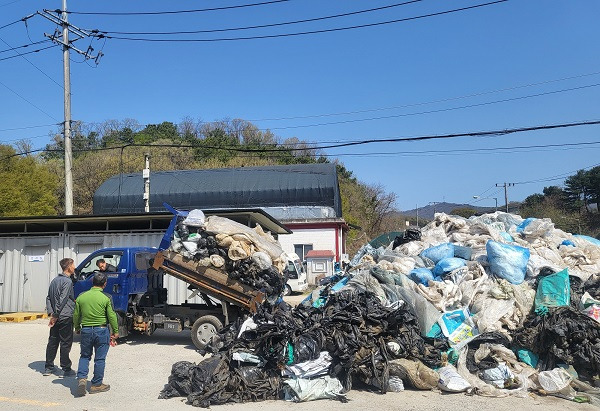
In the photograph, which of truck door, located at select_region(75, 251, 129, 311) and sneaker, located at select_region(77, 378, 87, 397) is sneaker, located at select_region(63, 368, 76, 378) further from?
truck door, located at select_region(75, 251, 129, 311)

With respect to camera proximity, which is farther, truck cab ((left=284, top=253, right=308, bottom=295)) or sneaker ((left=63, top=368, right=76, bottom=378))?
truck cab ((left=284, top=253, right=308, bottom=295))

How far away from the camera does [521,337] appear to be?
26.9 feet

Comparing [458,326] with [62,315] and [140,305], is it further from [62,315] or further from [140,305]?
[140,305]

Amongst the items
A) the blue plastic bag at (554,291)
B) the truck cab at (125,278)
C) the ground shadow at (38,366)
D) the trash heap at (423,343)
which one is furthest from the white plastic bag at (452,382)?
the truck cab at (125,278)

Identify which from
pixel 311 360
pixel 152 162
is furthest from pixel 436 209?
pixel 311 360

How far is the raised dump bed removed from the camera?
33.4ft

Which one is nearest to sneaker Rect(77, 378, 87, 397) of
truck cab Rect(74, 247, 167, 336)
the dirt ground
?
the dirt ground

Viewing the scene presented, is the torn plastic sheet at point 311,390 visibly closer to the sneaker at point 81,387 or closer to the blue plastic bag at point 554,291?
the sneaker at point 81,387

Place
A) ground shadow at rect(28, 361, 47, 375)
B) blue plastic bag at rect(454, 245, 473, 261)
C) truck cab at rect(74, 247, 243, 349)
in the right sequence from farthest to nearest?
blue plastic bag at rect(454, 245, 473, 261) < truck cab at rect(74, 247, 243, 349) < ground shadow at rect(28, 361, 47, 375)

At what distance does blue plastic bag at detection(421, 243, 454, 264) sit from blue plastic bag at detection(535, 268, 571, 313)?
242 centimetres

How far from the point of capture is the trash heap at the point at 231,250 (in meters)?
10.1

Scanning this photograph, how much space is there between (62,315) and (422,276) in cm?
659

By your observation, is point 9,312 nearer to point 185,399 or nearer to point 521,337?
point 185,399

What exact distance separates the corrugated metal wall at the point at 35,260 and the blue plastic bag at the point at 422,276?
9912 millimetres
